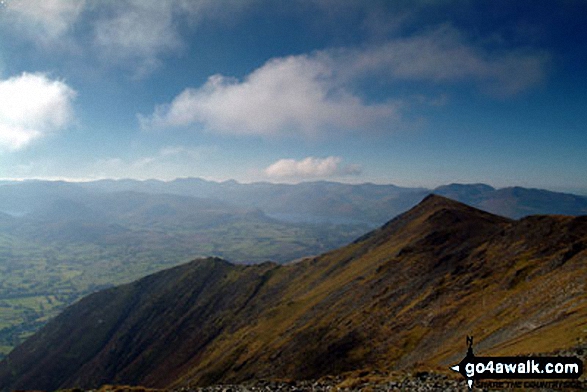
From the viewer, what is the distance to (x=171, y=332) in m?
159

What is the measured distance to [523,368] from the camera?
22.5 meters

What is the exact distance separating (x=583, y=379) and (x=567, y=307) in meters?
24.1

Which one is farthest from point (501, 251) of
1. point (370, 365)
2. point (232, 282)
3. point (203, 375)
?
point (232, 282)

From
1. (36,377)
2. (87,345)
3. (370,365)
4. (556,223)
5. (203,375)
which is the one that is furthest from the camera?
(87,345)

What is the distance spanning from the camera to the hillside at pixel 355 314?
49.8m

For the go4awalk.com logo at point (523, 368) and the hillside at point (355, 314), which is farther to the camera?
the hillside at point (355, 314)

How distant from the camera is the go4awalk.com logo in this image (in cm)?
2093

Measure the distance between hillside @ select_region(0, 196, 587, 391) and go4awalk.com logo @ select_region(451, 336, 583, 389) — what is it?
3.39m

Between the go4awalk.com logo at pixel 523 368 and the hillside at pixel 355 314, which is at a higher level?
the go4awalk.com logo at pixel 523 368

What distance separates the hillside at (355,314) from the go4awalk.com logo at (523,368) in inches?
133

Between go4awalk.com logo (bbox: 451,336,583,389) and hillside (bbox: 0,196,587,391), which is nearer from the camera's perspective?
go4awalk.com logo (bbox: 451,336,583,389)

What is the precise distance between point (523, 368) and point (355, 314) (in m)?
69.1

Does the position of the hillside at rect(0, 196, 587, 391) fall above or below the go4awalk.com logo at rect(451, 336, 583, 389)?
below

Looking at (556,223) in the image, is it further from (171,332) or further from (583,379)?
(171,332)
